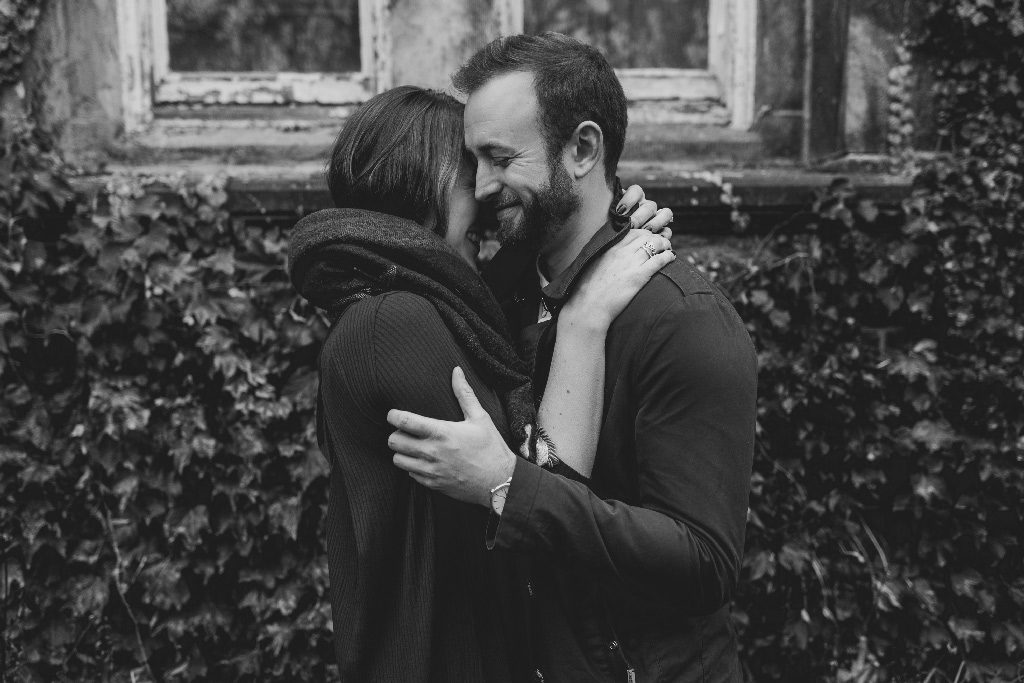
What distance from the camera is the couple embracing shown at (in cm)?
152

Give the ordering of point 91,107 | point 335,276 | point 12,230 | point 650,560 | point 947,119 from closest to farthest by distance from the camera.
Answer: point 650,560 < point 335,276 < point 12,230 < point 91,107 < point 947,119

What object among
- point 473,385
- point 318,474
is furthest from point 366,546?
point 318,474

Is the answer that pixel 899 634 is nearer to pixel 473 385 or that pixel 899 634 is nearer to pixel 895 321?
pixel 895 321

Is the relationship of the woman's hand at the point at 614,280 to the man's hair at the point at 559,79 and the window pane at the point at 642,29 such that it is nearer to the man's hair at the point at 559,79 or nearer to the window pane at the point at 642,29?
the man's hair at the point at 559,79

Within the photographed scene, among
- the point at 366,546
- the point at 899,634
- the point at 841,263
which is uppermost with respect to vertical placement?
the point at 841,263

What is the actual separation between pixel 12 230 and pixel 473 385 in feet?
7.19

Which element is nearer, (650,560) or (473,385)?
(650,560)

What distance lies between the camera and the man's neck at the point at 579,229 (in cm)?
192

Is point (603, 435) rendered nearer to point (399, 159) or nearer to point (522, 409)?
point (522, 409)

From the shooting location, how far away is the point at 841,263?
341cm

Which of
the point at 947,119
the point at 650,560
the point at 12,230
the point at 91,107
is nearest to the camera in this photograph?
the point at 650,560

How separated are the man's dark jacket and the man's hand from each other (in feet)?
0.15

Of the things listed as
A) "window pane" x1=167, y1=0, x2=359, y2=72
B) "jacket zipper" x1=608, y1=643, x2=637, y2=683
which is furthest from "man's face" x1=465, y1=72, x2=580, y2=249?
"window pane" x1=167, y1=0, x2=359, y2=72

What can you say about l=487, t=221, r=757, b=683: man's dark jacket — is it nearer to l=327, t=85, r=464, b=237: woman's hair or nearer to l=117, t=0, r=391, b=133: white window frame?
l=327, t=85, r=464, b=237: woman's hair
